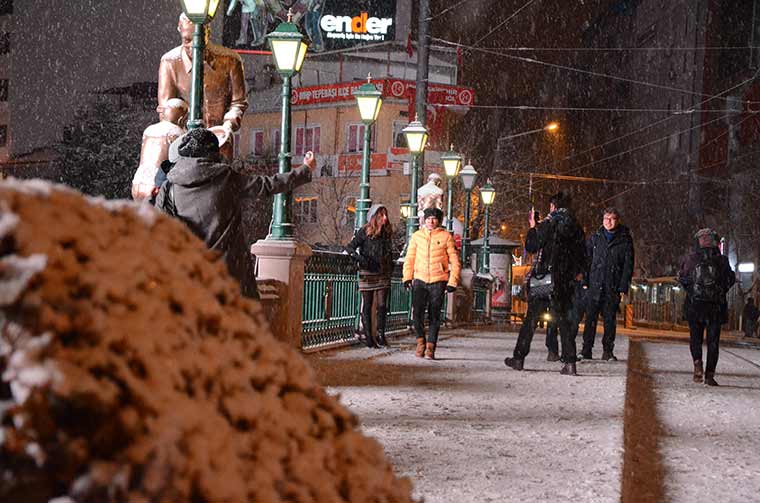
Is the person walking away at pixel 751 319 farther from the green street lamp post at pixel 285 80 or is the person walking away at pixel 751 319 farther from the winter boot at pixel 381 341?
the green street lamp post at pixel 285 80

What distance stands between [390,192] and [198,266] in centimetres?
5356

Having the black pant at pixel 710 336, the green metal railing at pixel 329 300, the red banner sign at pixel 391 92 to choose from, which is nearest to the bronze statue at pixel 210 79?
Answer: the green metal railing at pixel 329 300

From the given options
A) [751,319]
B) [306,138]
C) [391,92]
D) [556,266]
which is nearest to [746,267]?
[751,319]

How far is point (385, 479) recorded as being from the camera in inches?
72.0

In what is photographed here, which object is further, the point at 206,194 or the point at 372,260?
the point at 372,260

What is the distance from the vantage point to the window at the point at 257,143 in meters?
59.8

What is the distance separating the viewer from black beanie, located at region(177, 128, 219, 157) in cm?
630

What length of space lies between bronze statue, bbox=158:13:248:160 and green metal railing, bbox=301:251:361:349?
11.5 feet

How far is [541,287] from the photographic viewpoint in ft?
36.1

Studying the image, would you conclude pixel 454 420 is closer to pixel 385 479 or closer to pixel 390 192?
pixel 385 479

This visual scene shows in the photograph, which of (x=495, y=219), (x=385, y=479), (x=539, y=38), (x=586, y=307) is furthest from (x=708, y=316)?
(x=539, y=38)

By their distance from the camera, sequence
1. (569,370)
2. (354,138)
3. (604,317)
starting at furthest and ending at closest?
(354,138) < (604,317) < (569,370)

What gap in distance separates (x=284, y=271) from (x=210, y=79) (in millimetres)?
2706

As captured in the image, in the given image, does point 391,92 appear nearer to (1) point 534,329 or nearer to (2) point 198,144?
(1) point 534,329
